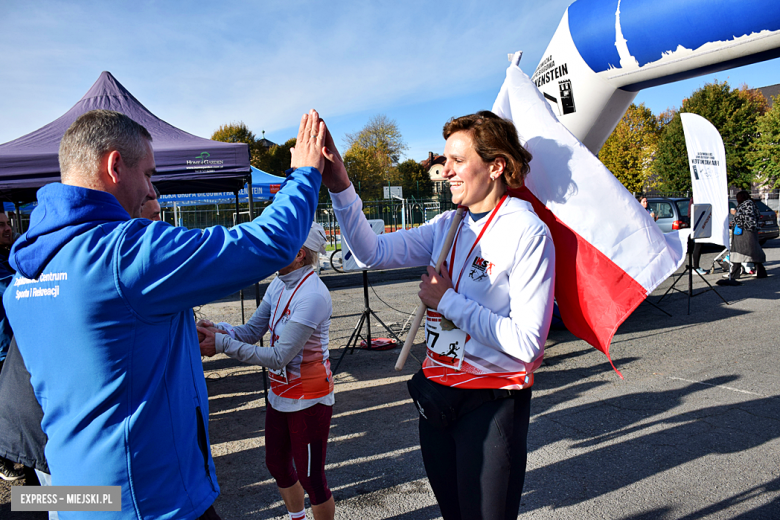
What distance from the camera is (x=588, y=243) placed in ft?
6.81

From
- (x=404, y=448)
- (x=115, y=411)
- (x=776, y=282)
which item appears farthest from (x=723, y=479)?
(x=776, y=282)

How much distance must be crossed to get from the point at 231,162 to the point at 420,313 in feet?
13.9

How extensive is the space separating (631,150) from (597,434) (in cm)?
4059

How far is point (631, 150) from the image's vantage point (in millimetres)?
39094

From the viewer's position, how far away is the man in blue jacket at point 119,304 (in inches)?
48.9

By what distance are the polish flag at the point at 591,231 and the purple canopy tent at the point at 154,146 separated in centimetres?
409

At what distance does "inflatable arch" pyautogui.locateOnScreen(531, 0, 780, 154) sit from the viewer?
221cm

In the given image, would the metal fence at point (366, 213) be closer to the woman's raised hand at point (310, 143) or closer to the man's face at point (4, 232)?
the man's face at point (4, 232)

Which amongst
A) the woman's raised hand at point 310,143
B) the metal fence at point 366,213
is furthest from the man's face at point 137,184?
the metal fence at point 366,213

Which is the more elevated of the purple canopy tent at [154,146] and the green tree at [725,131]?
the green tree at [725,131]

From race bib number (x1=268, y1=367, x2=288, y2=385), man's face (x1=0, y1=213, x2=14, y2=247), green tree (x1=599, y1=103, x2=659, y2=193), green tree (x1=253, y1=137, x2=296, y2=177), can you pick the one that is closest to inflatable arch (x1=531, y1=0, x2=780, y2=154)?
race bib number (x1=268, y1=367, x2=288, y2=385)

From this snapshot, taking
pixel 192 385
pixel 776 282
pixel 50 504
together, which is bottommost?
pixel 776 282

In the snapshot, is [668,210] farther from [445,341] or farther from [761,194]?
[761,194]

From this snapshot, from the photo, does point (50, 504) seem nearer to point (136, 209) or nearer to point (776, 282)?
point (136, 209)
